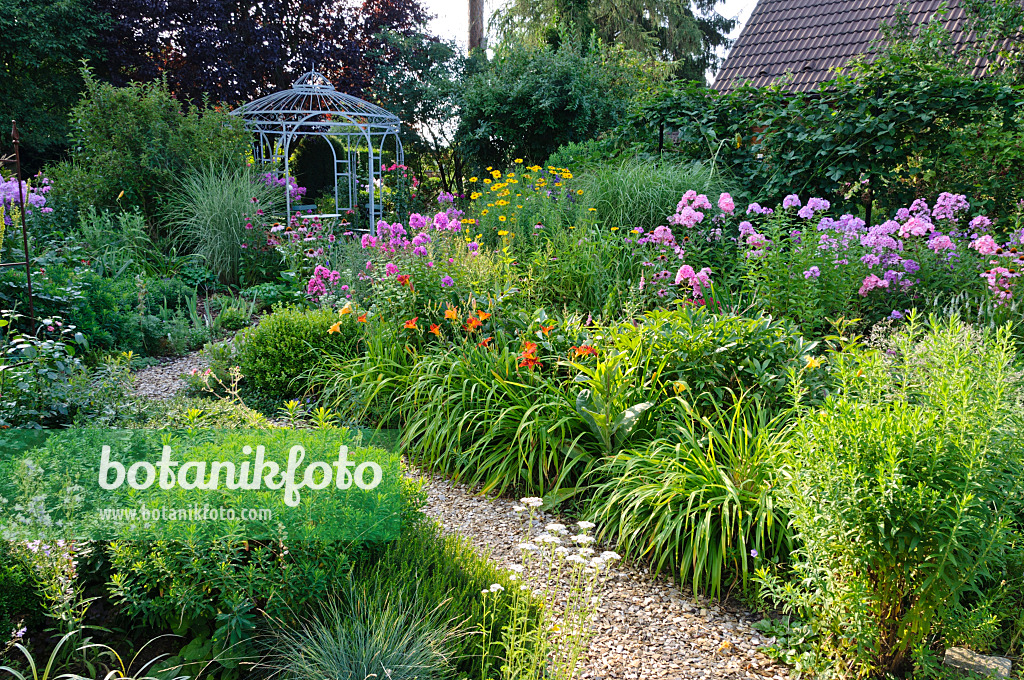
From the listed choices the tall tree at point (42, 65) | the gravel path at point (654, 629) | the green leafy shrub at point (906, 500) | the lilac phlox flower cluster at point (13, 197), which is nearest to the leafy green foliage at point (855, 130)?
the green leafy shrub at point (906, 500)

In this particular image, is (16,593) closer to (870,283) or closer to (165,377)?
(165,377)

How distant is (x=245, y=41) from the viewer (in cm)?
1429

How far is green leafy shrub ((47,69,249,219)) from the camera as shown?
26.5 ft

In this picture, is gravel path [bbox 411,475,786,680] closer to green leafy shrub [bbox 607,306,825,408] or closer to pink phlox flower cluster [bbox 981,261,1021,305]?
green leafy shrub [bbox 607,306,825,408]

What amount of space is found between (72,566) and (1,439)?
1.24m

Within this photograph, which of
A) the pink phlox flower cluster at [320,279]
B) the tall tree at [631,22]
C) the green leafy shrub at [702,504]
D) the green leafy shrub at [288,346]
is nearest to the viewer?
the green leafy shrub at [702,504]

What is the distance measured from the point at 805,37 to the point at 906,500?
1279 cm

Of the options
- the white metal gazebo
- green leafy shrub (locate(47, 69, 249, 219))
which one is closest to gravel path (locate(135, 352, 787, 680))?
the white metal gazebo

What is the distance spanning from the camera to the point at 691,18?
65.4 ft

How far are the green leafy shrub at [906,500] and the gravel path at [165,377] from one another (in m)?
3.96

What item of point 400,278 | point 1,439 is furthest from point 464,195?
point 1,439

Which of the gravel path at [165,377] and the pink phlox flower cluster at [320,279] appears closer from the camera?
the gravel path at [165,377]

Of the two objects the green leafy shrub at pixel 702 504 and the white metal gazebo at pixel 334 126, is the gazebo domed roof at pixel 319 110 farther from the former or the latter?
the green leafy shrub at pixel 702 504

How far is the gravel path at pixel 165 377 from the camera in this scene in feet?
15.3
